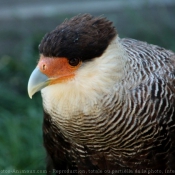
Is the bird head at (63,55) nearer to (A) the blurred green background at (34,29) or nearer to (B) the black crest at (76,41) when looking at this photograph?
(B) the black crest at (76,41)

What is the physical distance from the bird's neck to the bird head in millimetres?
34

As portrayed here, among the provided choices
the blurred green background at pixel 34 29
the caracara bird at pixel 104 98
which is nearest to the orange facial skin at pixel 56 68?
the caracara bird at pixel 104 98

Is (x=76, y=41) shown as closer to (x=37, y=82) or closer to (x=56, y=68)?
(x=56, y=68)

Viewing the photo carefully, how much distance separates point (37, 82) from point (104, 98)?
39cm

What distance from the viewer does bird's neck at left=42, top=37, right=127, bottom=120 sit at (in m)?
2.65

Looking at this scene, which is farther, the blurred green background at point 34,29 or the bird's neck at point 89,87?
the blurred green background at point 34,29

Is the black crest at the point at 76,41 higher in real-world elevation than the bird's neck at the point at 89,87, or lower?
higher

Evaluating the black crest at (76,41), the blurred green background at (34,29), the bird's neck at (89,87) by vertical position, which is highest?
the black crest at (76,41)

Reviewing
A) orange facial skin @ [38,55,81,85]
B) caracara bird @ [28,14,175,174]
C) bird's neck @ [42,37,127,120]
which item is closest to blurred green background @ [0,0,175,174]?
caracara bird @ [28,14,175,174]

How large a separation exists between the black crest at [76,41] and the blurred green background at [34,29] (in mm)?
1969

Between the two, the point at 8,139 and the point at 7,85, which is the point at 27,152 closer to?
the point at 8,139

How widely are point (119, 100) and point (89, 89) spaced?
8.6 inches

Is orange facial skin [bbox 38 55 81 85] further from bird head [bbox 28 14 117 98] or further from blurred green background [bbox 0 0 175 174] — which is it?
blurred green background [bbox 0 0 175 174]

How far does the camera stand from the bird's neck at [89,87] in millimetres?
2652
